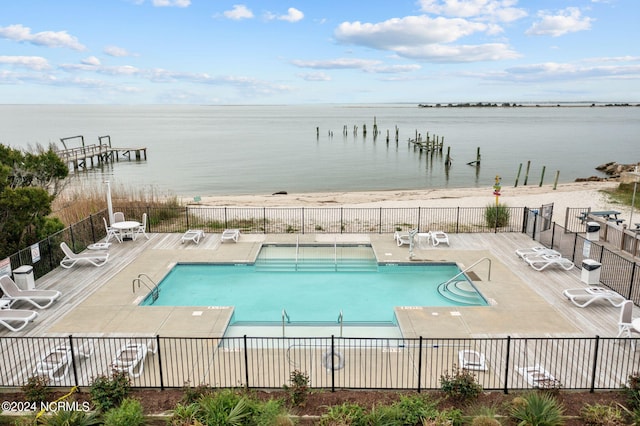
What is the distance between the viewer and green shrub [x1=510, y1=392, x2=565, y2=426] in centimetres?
749

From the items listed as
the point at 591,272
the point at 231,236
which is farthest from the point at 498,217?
the point at 231,236

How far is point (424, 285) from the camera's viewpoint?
50.8 ft

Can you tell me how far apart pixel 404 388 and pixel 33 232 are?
1402 centimetres

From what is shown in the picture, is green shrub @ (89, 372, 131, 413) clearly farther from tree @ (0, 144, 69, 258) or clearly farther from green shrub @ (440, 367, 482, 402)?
tree @ (0, 144, 69, 258)

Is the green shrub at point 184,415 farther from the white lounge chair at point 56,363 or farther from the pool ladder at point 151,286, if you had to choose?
the pool ladder at point 151,286

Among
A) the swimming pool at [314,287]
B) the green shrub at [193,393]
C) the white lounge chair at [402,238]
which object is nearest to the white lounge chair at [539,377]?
the swimming pool at [314,287]

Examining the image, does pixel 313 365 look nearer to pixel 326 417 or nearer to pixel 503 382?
pixel 326 417

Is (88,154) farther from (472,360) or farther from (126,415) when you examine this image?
(472,360)

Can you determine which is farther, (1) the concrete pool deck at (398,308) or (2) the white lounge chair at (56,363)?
(1) the concrete pool deck at (398,308)

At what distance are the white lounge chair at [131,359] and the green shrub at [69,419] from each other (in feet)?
4.55

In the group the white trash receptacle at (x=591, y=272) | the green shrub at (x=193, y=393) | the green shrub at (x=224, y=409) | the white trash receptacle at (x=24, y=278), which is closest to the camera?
the green shrub at (x=224, y=409)

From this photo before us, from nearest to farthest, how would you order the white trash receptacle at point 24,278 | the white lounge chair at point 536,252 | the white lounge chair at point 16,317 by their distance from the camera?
the white lounge chair at point 16,317
the white trash receptacle at point 24,278
the white lounge chair at point 536,252

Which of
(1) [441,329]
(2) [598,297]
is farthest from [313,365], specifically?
(2) [598,297]

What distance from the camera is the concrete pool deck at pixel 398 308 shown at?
11453 millimetres
